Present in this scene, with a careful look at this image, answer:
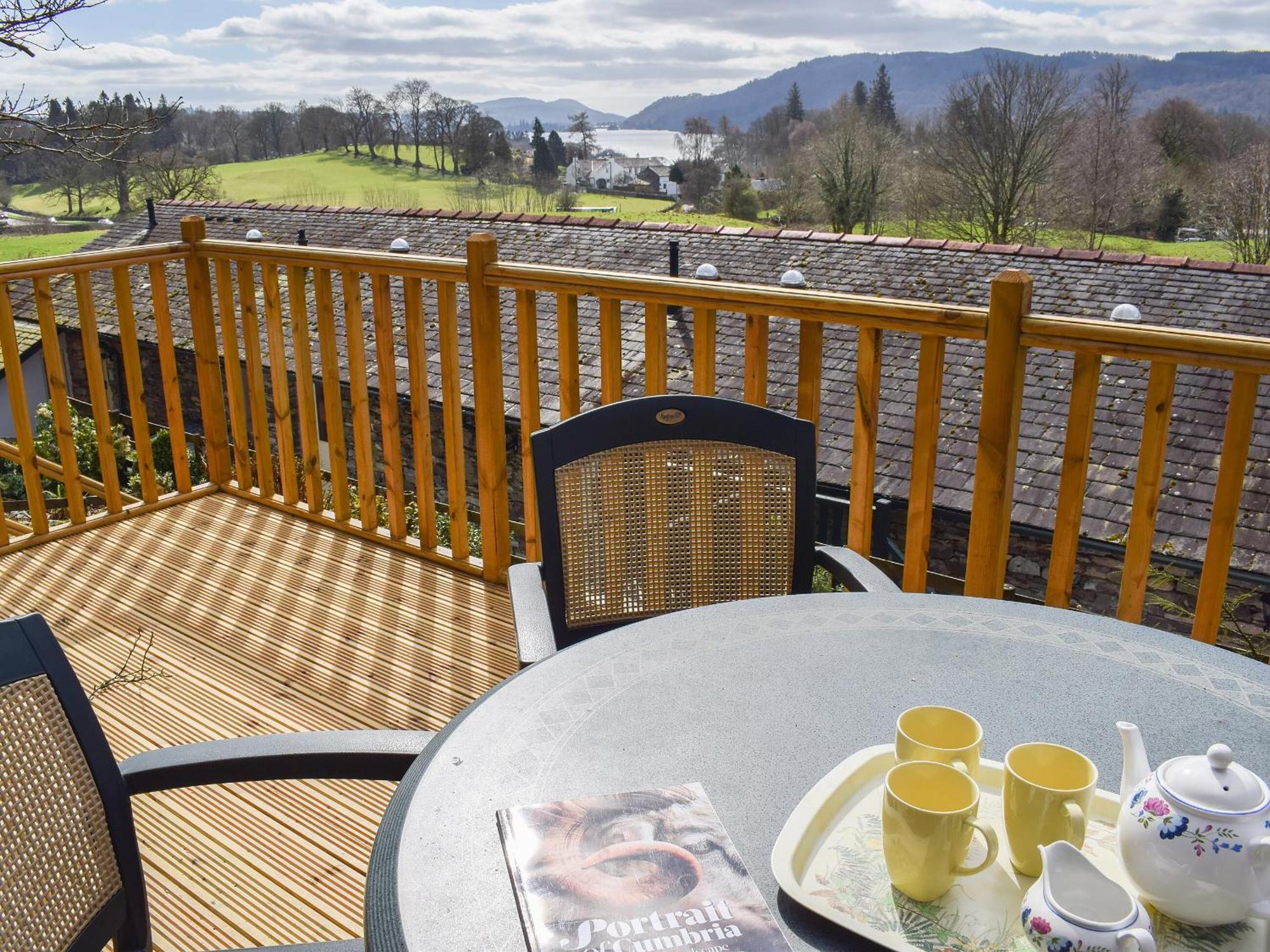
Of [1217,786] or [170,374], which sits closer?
[1217,786]

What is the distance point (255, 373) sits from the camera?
410 cm

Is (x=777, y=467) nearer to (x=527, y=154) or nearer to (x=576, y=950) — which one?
(x=576, y=950)

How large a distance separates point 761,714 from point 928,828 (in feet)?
1.18

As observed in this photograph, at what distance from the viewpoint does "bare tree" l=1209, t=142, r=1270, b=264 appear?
87.3 ft

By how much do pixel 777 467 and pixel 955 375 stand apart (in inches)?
381

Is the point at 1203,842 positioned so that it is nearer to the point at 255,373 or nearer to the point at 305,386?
the point at 305,386

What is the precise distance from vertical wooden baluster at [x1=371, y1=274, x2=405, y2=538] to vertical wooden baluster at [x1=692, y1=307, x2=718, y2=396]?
117cm

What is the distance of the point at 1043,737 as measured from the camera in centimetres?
115

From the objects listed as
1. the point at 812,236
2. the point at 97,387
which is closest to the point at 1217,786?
the point at 97,387

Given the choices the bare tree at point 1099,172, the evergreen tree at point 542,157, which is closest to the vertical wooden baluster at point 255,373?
the bare tree at point 1099,172

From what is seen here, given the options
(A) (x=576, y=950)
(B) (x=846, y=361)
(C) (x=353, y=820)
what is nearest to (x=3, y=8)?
(C) (x=353, y=820)

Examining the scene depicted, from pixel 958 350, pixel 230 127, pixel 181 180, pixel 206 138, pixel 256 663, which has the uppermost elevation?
pixel 230 127

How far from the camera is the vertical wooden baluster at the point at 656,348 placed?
2.90 meters

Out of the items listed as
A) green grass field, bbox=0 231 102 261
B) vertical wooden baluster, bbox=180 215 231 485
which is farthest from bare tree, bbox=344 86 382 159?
vertical wooden baluster, bbox=180 215 231 485
